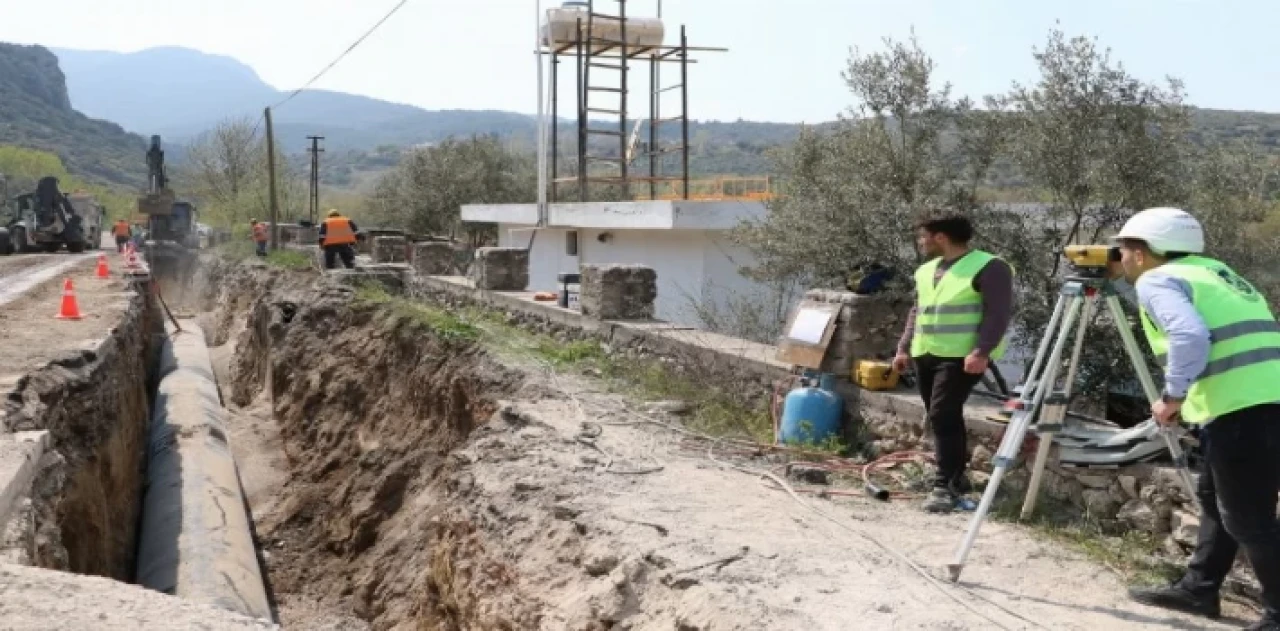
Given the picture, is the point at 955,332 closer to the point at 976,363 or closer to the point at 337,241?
the point at 976,363

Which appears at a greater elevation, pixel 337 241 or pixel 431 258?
pixel 337 241

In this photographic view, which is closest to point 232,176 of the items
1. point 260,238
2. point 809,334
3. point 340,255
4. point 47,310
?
point 260,238

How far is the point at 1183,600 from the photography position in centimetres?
429

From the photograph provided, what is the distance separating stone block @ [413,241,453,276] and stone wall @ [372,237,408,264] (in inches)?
126

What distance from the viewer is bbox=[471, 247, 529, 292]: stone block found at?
14.5 meters

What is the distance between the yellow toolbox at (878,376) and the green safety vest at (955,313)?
1.06 m

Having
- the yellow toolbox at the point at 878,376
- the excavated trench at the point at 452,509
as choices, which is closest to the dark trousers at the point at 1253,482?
the excavated trench at the point at 452,509

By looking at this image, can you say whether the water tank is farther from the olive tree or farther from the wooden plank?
the wooden plank

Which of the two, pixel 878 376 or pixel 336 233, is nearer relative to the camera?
pixel 878 376

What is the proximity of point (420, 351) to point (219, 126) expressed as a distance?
51191 millimetres

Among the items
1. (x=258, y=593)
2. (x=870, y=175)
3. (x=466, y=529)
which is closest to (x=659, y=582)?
(x=466, y=529)

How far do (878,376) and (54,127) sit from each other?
454 feet

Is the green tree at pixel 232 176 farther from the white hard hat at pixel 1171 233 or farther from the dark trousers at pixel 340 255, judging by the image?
the white hard hat at pixel 1171 233

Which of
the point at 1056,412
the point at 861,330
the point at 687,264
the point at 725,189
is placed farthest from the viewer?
the point at 725,189
